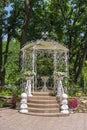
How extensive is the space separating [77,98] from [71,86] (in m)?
1.44

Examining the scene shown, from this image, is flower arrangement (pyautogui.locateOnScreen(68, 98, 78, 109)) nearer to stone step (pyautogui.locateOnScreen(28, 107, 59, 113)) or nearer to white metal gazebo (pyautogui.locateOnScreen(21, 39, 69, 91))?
stone step (pyautogui.locateOnScreen(28, 107, 59, 113))

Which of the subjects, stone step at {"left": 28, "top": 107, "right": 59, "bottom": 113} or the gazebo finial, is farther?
the gazebo finial

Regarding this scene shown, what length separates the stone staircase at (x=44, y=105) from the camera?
1474cm

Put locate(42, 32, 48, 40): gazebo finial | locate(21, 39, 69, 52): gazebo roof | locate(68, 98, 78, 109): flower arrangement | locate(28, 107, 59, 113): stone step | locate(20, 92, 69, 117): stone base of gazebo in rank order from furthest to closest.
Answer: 1. locate(42, 32, 48, 40): gazebo finial
2. locate(21, 39, 69, 52): gazebo roof
3. locate(68, 98, 78, 109): flower arrangement
4. locate(28, 107, 59, 113): stone step
5. locate(20, 92, 69, 117): stone base of gazebo

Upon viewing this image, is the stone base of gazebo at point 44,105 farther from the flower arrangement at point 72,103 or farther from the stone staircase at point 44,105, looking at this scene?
the flower arrangement at point 72,103

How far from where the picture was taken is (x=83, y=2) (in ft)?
84.2

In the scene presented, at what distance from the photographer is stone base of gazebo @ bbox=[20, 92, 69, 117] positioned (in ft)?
48.3

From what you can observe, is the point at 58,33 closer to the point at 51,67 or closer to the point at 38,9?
the point at 38,9

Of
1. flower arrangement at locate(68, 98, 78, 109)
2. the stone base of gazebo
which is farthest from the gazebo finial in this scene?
flower arrangement at locate(68, 98, 78, 109)

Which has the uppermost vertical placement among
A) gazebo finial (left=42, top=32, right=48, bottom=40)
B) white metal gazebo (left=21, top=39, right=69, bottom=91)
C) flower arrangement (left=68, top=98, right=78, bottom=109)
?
gazebo finial (left=42, top=32, right=48, bottom=40)

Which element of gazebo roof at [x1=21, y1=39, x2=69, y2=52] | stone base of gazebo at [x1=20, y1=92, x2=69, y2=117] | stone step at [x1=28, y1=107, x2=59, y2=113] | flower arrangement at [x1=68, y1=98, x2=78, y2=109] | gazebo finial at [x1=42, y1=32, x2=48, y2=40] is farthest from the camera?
gazebo finial at [x1=42, y1=32, x2=48, y2=40]

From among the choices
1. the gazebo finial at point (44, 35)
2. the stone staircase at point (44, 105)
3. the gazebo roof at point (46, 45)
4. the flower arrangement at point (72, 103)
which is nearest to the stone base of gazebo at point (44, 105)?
the stone staircase at point (44, 105)

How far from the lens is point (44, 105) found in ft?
50.2

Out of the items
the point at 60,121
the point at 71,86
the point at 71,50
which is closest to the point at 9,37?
the point at 71,50
